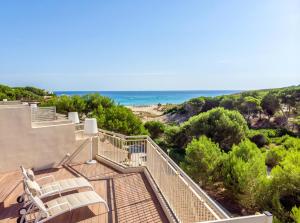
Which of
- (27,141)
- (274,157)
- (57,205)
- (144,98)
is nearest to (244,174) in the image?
(57,205)

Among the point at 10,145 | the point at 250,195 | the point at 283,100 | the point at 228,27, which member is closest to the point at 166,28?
the point at 228,27

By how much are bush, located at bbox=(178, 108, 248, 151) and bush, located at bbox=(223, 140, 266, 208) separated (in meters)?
7.39

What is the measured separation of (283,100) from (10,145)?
107ft

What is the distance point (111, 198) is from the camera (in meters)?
4.46

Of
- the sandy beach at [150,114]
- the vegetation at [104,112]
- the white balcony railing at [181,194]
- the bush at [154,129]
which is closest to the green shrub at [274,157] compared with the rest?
the vegetation at [104,112]

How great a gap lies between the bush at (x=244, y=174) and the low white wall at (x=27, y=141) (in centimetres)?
618

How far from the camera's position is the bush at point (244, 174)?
26.8ft

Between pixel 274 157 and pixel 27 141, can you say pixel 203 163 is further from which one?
pixel 27 141

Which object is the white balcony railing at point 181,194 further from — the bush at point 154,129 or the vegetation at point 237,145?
the bush at point 154,129

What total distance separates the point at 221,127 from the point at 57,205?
15.2 metres

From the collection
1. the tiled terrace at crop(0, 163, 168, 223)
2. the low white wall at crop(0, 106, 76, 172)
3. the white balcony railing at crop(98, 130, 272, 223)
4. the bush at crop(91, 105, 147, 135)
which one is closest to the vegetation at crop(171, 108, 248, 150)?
the bush at crop(91, 105, 147, 135)

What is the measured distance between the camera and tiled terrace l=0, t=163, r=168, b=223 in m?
3.67

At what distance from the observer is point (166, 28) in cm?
1788

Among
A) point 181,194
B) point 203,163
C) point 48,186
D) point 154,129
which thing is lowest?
point 154,129
